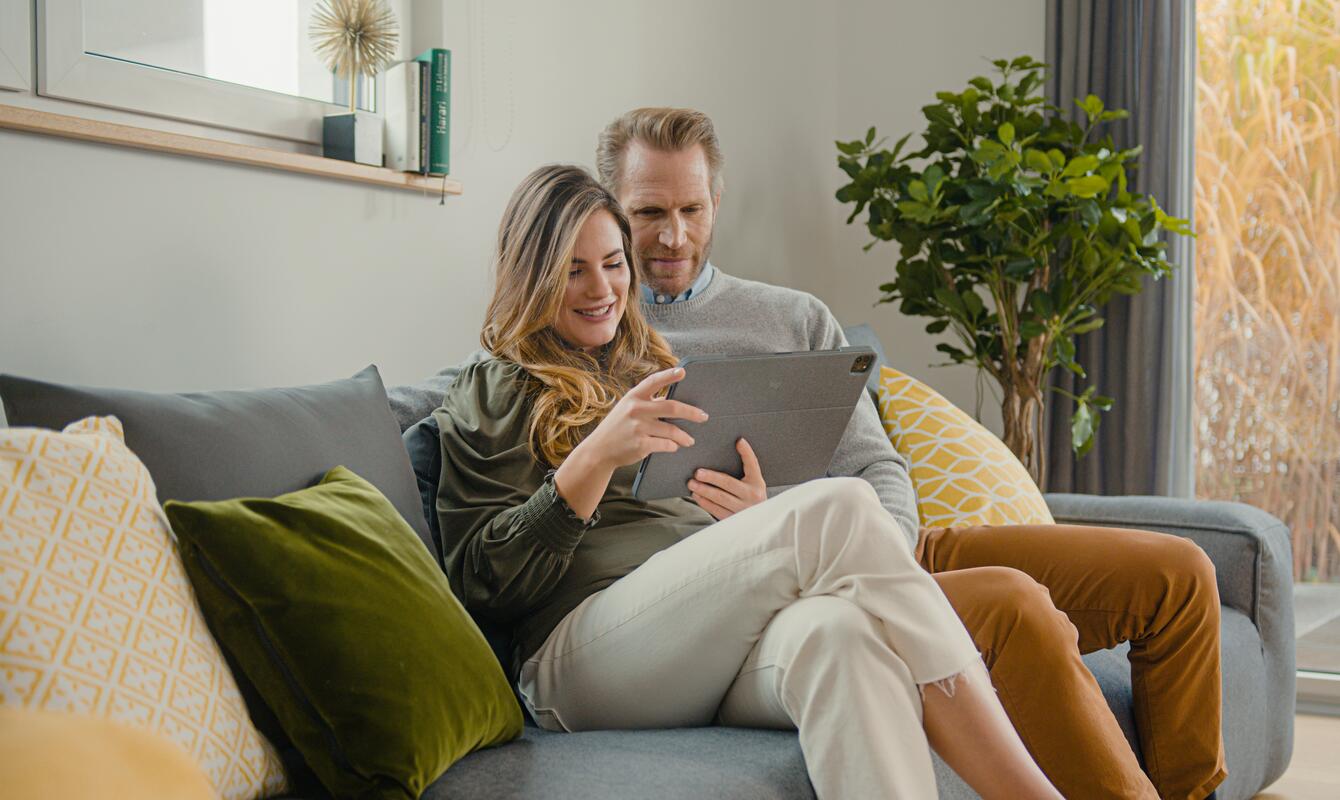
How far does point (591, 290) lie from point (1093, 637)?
1.02 m

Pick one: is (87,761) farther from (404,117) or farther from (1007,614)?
(404,117)

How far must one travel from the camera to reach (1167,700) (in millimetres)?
1930

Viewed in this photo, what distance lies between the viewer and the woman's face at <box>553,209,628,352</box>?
1920mm

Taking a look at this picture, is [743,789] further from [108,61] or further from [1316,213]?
[1316,213]

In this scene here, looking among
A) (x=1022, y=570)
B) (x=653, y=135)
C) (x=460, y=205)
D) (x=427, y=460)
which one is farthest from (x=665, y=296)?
(x=1022, y=570)

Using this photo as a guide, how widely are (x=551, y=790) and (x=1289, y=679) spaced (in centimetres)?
183

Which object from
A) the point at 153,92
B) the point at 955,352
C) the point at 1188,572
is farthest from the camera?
the point at 955,352

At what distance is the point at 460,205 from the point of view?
2418 millimetres

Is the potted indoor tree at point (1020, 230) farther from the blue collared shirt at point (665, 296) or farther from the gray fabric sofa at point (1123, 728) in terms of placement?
the blue collared shirt at point (665, 296)

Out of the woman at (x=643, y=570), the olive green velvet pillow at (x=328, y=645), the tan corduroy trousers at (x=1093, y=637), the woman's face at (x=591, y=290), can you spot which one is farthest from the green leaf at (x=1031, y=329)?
the olive green velvet pillow at (x=328, y=645)

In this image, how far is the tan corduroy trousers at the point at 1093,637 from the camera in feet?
5.39

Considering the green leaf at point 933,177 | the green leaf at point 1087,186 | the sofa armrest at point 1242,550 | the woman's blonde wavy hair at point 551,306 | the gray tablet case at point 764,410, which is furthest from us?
the green leaf at point 933,177

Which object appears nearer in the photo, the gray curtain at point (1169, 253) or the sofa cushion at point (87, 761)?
the sofa cushion at point (87, 761)

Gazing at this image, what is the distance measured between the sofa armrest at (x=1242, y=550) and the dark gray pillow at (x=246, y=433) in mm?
1495
